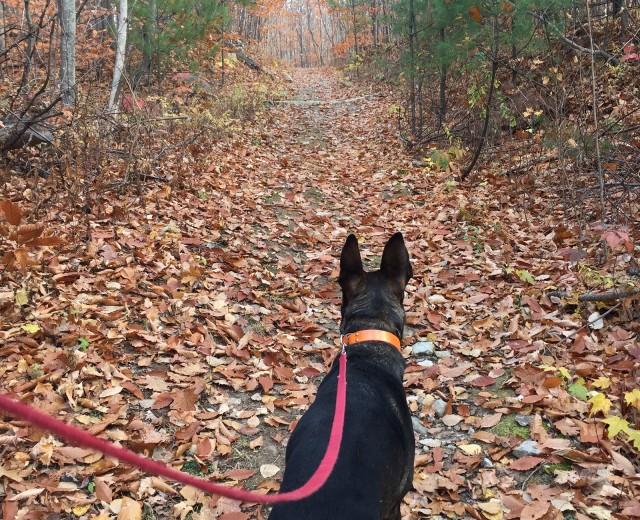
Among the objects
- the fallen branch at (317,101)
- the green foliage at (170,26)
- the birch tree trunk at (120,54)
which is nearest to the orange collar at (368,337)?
the birch tree trunk at (120,54)

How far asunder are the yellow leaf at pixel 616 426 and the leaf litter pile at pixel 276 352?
0.05 ft

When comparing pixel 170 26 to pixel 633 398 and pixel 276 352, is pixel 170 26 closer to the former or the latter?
pixel 276 352

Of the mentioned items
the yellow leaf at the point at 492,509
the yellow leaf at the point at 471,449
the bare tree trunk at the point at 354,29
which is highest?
the bare tree trunk at the point at 354,29

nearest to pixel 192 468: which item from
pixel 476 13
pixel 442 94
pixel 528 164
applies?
pixel 528 164

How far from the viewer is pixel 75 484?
309cm

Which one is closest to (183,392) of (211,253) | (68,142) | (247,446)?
(247,446)

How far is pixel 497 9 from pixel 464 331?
618 centimetres

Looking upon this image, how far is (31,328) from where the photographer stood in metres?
4.18

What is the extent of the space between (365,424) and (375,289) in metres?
1.17

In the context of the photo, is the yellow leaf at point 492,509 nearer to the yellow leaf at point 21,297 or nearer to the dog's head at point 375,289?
the dog's head at point 375,289

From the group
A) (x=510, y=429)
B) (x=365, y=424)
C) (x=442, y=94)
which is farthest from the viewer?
(x=442, y=94)

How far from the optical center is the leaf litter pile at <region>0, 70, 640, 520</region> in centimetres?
321

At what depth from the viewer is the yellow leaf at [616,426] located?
3.35 m

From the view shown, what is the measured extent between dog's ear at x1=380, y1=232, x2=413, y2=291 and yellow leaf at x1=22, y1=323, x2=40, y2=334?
2.90 m
